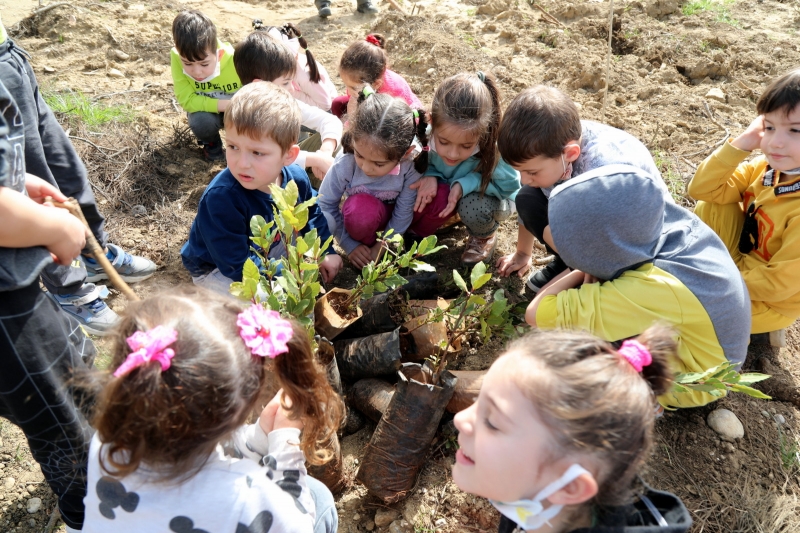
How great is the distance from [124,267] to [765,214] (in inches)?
124

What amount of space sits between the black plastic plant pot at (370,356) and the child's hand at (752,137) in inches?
69.0

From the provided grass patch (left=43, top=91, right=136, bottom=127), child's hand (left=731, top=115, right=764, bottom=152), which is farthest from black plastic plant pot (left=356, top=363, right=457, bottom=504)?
grass patch (left=43, top=91, right=136, bottom=127)

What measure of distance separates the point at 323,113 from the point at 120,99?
2056mm

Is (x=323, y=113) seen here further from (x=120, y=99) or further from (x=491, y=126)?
(x=120, y=99)

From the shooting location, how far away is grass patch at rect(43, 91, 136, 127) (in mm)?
4070

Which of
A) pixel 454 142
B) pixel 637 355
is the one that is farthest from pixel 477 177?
pixel 637 355

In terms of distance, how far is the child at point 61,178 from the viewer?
2055 millimetres

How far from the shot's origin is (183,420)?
3.98ft

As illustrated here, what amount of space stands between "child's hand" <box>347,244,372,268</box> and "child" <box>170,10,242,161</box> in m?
1.49

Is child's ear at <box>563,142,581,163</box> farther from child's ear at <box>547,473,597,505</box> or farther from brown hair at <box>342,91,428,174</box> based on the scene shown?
child's ear at <box>547,473,597,505</box>

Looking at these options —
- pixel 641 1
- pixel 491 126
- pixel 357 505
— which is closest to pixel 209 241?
pixel 357 505

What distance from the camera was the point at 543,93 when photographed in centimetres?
245

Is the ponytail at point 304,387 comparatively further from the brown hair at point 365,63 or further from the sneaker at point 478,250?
the brown hair at point 365,63

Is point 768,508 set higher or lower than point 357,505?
higher
